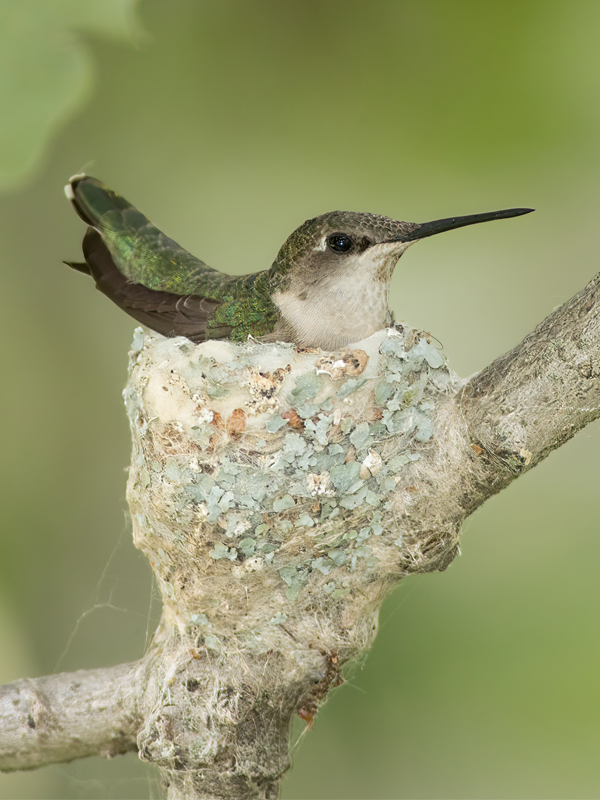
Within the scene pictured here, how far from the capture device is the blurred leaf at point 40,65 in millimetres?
2201

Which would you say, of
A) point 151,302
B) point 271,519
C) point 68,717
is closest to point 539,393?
point 271,519

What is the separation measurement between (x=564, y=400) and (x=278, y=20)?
3370 mm

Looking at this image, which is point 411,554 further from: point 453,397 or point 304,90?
point 304,90

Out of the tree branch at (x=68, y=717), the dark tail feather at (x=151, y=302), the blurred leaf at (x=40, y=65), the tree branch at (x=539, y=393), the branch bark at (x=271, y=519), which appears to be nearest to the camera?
the tree branch at (x=539, y=393)

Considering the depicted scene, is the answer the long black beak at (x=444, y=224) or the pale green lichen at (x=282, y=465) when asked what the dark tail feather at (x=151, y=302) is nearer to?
the pale green lichen at (x=282, y=465)

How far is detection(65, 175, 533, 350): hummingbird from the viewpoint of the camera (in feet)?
9.04

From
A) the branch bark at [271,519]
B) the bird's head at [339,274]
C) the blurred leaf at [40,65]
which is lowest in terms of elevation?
the branch bark at [271,519]

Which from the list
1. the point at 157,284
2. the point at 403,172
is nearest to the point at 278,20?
the point at 403,172

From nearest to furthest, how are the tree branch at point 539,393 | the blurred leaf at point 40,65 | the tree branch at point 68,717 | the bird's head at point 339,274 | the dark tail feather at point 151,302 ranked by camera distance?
the tree branch at point 539,393, the blurred leaf at point 40,65, the bird's head at point 339,274, the tree branch at point 68,717, the dark tail feather at point 151,302

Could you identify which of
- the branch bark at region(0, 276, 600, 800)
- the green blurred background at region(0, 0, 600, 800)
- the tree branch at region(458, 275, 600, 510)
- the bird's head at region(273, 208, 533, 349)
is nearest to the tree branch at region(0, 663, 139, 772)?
the branch bark at region(0, 276, 600, 800)

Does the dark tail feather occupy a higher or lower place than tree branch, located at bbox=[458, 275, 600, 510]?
higher

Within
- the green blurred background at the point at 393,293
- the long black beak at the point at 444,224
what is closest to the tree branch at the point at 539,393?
the long black beak at the point at 444,224

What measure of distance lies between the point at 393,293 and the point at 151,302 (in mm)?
1847

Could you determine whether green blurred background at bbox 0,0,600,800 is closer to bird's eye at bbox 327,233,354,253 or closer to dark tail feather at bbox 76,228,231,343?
dark tail feather at bbox 76,228,231,343
